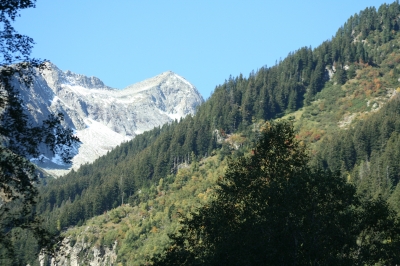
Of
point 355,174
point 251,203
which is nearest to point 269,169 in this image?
point 251,203

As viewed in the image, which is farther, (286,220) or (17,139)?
(286,220)

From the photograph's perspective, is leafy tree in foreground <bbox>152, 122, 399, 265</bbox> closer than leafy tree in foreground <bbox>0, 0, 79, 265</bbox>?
No

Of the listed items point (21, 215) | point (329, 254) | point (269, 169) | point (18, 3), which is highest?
point (18, 3)

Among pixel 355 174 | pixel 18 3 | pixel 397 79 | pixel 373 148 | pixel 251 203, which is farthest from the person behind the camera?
pixel 397 79

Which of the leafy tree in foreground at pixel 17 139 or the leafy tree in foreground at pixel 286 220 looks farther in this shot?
the leafy tree in foreground at pixel 286 220

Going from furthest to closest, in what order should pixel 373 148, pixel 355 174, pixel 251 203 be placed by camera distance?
pixel 373 148 < pixel 355 174 < pixel 251 203

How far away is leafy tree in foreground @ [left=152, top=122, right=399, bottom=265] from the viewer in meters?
28.5

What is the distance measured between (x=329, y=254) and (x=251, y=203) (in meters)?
7.77

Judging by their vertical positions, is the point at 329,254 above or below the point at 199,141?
below

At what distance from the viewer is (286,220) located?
29.7 metres

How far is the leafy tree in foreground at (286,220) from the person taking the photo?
2845cm

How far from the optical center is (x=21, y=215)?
20812 mm

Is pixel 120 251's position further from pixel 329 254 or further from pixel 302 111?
pixel 329 254

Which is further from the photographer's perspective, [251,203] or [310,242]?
[251,203]
